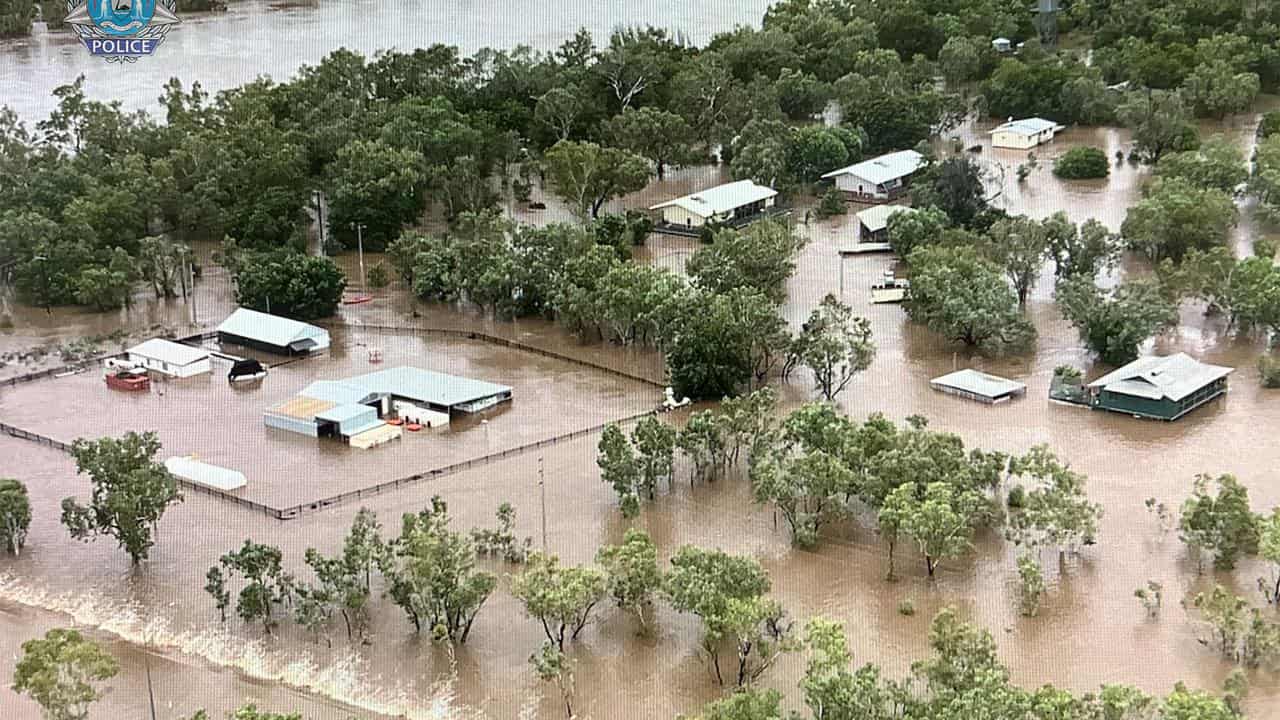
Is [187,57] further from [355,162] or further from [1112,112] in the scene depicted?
[1112,112]

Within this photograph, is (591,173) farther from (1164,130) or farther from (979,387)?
(1164,130)

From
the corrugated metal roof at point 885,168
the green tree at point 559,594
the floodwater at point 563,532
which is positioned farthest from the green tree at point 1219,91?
the green tree at point 559,594

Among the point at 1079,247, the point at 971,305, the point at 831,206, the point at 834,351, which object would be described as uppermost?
the point at 1079,247

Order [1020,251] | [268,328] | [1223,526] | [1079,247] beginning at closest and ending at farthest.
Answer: [1223,526] → [268,328] → [1020,251] → [1079,247]

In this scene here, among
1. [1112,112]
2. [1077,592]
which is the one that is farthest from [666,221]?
[1077,592]

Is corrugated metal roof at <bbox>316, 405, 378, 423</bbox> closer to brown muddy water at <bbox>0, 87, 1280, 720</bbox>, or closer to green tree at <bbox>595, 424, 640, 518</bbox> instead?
brown muddy water at <bbox>0, 87, 1280, 720</bbox>

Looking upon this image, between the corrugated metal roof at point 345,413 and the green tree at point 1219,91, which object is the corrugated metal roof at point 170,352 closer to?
the corrugated metal roof at point 345,413

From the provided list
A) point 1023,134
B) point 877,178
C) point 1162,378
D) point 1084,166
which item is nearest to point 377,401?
point 1162,378
